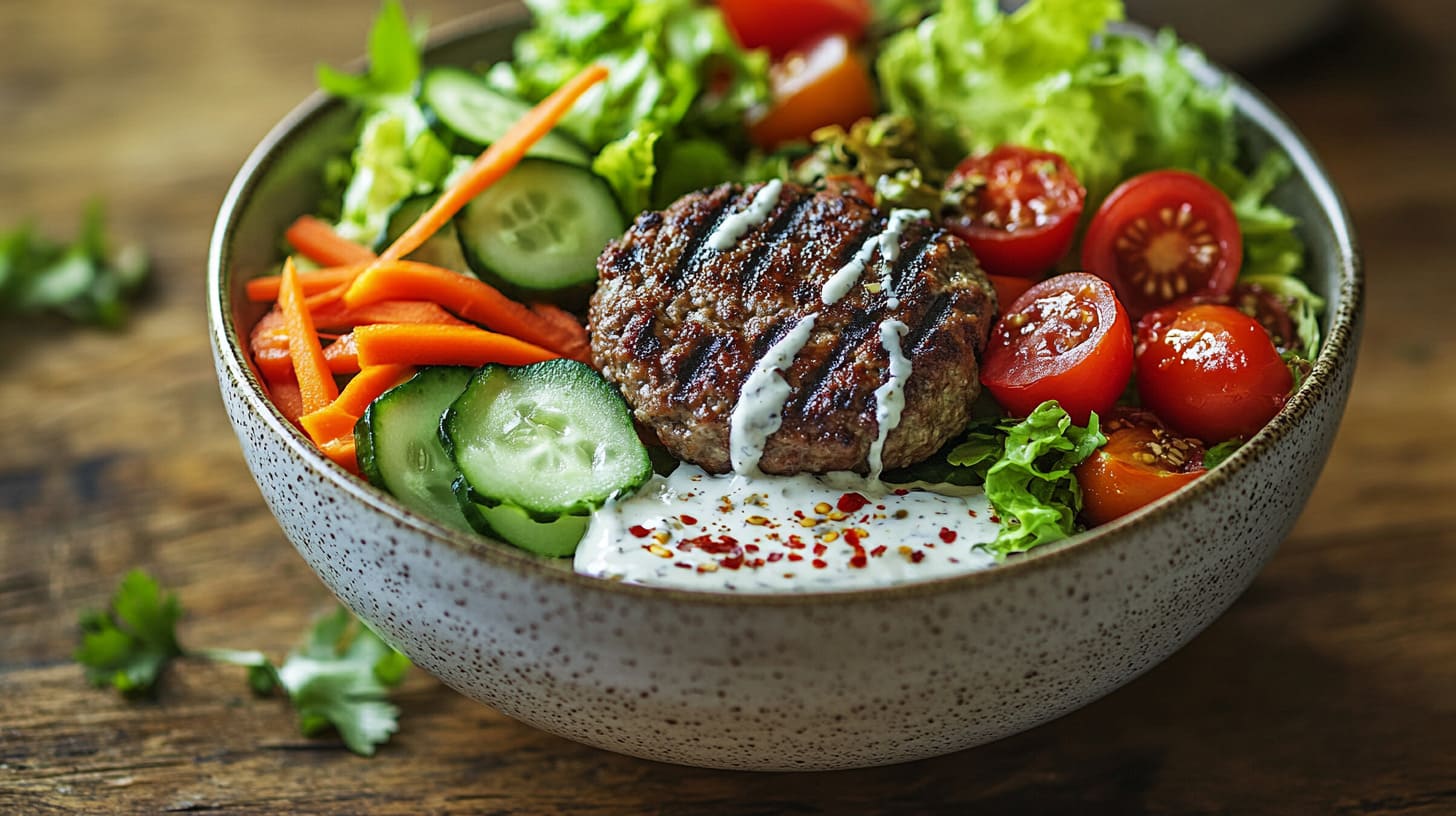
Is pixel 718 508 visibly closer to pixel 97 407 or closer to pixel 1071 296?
pixel 1071 296

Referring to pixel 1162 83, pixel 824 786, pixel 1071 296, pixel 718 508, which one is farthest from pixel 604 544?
pixel 1162 83

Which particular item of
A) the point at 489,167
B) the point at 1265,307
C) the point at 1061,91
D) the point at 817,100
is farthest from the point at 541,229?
the point at 1265,307

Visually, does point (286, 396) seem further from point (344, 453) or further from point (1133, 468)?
point (1133, 468)

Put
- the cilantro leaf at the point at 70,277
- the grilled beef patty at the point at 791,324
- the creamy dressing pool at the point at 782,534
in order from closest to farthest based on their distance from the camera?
the creamy dressing pool at the point at 782,534, the grilled beef patty at the point at 791,324, the cilantro leaf at the point at 70,277

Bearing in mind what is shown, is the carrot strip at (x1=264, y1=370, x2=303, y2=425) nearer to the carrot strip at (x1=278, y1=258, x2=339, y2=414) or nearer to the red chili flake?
the carrot strip at (x1=278, y1=258, x2=339, y2=414)

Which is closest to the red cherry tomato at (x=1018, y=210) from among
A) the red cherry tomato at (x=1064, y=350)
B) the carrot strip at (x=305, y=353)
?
the red cherry tomato at (x=1064, y=350)

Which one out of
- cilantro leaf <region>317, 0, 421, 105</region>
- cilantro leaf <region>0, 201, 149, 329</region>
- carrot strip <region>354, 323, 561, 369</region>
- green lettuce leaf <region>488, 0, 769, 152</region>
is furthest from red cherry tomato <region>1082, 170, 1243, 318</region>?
cilantro leaf <region>0, 201, 149, 329</region>

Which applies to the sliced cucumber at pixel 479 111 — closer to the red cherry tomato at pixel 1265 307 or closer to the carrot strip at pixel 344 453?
the carrot strip at pixel 344 453
